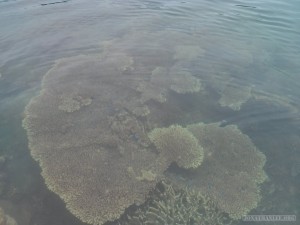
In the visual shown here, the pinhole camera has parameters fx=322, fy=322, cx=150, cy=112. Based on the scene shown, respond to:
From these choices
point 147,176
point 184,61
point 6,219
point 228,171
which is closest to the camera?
point 6,219

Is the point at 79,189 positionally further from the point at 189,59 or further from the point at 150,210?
the point at 189,59

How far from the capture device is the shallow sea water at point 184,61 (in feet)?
19.5

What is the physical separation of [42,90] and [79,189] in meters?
3.38

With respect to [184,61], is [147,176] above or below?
above

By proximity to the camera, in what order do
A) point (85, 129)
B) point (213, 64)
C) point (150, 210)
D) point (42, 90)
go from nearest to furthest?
point (150, 210) → point (85, 129) → point (42, 90) → point (213, 64)

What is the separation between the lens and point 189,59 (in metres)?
9.55

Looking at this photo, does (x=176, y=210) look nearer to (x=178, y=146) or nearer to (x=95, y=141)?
(x=178, y=146)

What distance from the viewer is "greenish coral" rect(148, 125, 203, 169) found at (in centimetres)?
610

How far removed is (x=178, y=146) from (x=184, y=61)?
3.90 meters

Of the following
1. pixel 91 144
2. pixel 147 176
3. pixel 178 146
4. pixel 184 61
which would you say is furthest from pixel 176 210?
pixel 184 61

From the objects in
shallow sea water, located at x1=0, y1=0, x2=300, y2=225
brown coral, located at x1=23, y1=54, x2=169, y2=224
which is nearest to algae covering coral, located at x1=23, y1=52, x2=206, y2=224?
brown coral, located at x1=23, y1=54, x2=169, y2=224

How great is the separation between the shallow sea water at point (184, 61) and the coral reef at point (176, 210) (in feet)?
2.98

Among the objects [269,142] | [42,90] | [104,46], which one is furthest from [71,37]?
[269,142]

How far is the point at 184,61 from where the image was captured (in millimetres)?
9477
